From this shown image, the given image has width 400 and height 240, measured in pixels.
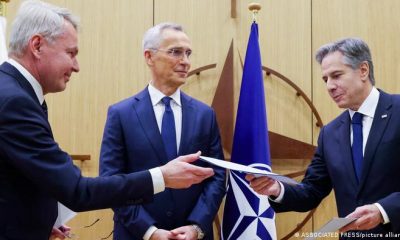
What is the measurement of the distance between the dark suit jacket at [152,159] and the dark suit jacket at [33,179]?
812 millimetres

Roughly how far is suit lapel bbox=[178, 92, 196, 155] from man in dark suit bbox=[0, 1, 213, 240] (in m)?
0.78

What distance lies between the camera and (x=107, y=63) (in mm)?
3729

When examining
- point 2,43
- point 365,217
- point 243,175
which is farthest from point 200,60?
point 365,217

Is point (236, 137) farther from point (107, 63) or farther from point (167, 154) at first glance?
point (107, 63)

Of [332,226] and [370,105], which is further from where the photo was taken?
[370,105]

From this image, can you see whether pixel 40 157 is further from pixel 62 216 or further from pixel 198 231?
pixel 198 231

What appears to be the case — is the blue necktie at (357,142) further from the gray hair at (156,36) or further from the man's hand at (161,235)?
the gray hair at (156,36)

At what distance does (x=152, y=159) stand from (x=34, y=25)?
1085mm

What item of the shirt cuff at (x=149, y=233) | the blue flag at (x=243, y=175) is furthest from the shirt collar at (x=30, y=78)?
the blue flag at (x=243, y=175)

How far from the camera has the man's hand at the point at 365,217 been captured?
2.08 meters

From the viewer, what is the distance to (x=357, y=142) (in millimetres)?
2457

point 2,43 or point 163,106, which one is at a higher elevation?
point 2,43

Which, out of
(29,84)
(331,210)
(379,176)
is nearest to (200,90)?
(331,210)

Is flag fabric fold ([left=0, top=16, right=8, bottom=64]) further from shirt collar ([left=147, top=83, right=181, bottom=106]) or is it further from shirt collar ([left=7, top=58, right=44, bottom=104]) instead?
shirt collar ([left=7, top=58, right=44, bottom=104])
